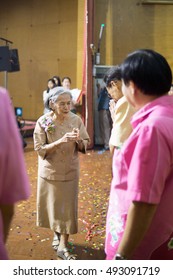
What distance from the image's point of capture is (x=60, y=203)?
251 cm

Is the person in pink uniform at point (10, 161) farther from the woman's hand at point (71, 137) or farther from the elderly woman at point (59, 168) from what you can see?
the elderly woman at point (59, 168)

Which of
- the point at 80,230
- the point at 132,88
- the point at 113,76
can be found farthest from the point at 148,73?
the point at 80,230

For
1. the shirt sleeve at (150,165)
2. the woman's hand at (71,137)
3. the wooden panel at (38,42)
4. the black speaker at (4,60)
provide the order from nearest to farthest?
1. the shirt sleeve at (150,165)
2. the woman's hand at (71,137)
3. the black speaker at (4,60)
4. the wooden panel at (38,42)

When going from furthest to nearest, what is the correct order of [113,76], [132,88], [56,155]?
[56,155], [113,76], [132,88]

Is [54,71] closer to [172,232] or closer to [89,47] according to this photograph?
[89,47]

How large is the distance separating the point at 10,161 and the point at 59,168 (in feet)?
5.41

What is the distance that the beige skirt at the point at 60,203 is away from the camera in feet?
8.22

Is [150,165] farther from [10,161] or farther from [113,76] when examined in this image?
[113,76]

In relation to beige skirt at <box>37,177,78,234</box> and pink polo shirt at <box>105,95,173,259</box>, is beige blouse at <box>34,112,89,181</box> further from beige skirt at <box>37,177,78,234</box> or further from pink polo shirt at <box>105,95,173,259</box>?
pink polo shirt at <box>105,95,173,259</box>

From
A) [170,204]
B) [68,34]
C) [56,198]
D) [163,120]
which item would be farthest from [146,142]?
[68,34]

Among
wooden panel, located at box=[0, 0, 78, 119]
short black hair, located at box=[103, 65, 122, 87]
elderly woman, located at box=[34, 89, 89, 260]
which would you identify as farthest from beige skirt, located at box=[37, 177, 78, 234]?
wooden panel, located at box=[0, 0, 78, 119]

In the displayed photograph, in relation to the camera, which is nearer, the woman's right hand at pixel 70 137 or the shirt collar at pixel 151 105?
the shirt collar at pixel 151 105

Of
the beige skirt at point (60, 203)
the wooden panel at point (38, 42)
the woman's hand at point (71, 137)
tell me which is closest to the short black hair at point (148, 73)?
the woman's hand at point (71, 137)

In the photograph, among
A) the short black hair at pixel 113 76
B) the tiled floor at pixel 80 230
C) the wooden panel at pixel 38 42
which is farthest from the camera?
the wooden panel at pixel 38 42
